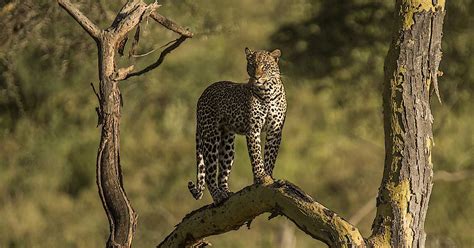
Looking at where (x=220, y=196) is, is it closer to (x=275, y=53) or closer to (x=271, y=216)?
(x=271, y=216)

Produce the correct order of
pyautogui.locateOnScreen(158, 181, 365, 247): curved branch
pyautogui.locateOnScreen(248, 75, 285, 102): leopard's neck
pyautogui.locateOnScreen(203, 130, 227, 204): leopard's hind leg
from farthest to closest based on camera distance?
pyautogui.locateOnScreen(203, 130, 227, 204): leopard's hind leg → pyautogui.locateOnScreen(248, 75, 285, 102): leopard's neck → pyautogui.locateOnScreen(158, 181, 365, 247): curved branch

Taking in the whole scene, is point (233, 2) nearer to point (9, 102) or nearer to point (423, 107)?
point (9, 102)

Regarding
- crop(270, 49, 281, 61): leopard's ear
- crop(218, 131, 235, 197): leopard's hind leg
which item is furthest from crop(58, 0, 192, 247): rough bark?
crop(270, 49, 281, 61): leopard's ear

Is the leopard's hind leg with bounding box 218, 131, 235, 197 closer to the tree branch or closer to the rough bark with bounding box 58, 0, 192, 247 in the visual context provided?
Answer: the rough bark with bounding box 58, 0, 192, 247

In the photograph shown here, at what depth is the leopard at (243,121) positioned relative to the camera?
363 inches

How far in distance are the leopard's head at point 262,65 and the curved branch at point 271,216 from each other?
0.79 meters

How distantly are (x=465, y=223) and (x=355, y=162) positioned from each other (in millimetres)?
1737

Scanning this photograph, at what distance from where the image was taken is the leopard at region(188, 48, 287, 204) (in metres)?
9.22

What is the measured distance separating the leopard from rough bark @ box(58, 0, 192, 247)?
1.70 feet

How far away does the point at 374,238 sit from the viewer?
8125mm

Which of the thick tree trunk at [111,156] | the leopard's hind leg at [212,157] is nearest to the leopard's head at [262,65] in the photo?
the leopard's hind leg at [212,157]

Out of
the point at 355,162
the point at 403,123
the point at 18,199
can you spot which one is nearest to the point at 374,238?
the point at 403,123

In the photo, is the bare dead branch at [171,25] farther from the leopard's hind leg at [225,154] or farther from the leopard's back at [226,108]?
the leopard's hind leg at [225,154]

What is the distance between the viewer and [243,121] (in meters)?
9.41
